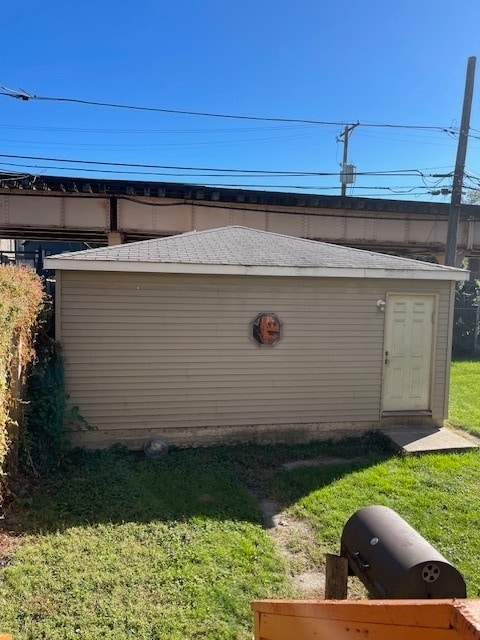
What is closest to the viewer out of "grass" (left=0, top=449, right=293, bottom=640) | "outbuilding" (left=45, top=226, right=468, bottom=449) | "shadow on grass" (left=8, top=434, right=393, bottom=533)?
"grass" (left=0, top=449, right=293, bottom=640)

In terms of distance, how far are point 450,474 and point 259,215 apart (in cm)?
935

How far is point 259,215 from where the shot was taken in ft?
42.9

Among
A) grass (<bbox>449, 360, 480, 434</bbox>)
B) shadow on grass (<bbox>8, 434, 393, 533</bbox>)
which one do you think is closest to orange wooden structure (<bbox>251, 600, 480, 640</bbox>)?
shadow on grass (<bbox>8, 434, 393, 533</bbox>)

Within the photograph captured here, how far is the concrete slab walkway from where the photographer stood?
616 centimetres

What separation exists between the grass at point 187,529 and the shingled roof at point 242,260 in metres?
2.52

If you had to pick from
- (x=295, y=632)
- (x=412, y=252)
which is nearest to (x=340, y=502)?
(x=295, y=632)

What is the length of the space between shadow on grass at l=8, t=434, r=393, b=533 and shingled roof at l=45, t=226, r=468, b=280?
2.49m

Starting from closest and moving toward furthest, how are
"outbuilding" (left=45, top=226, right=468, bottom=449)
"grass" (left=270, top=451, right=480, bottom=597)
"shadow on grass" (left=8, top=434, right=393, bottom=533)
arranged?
"grass" (left=270, top=451, right=480, bottom=597)
"shadow on grass" (left=8, top=434, right=393, bottom=533)
"outbuilding" (left=45, top=226, right=468, bottom=449)

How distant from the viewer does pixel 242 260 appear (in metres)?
6.28

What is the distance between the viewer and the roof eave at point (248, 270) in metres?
5.74

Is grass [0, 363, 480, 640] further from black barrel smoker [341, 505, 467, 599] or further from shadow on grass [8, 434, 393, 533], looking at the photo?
black barrel smoker [341, 505, 467, 599]

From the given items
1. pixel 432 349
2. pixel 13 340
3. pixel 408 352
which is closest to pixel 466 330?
pixel 432 349

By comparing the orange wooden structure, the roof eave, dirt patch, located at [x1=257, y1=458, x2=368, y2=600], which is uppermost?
the roof eave

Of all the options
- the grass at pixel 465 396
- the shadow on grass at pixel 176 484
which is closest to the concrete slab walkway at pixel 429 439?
the shadow on grass at pixel 176 484
